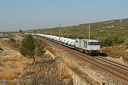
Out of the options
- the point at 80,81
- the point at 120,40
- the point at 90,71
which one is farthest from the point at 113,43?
the point at 80,81

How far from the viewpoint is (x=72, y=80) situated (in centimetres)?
2270

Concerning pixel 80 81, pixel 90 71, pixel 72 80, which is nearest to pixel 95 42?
pixel 90 71

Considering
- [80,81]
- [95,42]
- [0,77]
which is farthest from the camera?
[95,42]

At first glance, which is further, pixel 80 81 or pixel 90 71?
pixel 90 71

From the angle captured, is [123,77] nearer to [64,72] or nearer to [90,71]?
[90,71]

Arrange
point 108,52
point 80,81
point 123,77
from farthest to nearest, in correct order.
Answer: point 108,52 → point 123,77 → point 80,81

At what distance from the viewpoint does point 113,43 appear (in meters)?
54.2

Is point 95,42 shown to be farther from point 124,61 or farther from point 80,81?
point 80,81

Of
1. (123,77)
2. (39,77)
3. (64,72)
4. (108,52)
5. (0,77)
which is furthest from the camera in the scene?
(108,52)

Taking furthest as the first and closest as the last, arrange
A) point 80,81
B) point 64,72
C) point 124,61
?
point 124,61 → point 64,72 → point 80,81

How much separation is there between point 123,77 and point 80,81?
15.2 ft

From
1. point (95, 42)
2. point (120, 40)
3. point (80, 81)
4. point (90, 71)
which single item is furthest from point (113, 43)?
point (80, 81)

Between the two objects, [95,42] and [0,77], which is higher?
[95,42]

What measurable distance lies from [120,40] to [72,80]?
110 ft
